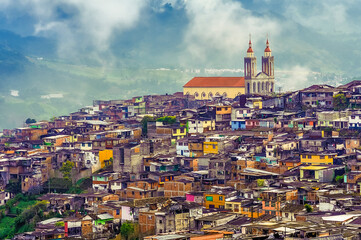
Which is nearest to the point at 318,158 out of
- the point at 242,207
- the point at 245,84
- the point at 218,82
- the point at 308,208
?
the point at 242,207

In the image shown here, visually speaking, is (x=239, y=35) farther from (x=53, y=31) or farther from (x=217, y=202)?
(x=217, y=202)

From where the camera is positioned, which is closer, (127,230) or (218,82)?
(127,230)

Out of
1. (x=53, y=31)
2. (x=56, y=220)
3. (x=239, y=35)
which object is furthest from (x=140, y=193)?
(x=53, y=31)

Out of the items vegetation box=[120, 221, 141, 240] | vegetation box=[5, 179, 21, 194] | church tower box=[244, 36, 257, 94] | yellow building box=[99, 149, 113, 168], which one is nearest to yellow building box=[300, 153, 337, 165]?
vegetation box=[120, 221, 141, 240]

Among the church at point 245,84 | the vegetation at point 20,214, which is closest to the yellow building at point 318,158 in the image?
the vegetation at point 20,214

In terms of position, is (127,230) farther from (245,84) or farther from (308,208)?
(245,84)

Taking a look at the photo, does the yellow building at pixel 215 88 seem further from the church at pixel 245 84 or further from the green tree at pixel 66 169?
the green tree at pixel 66 169
